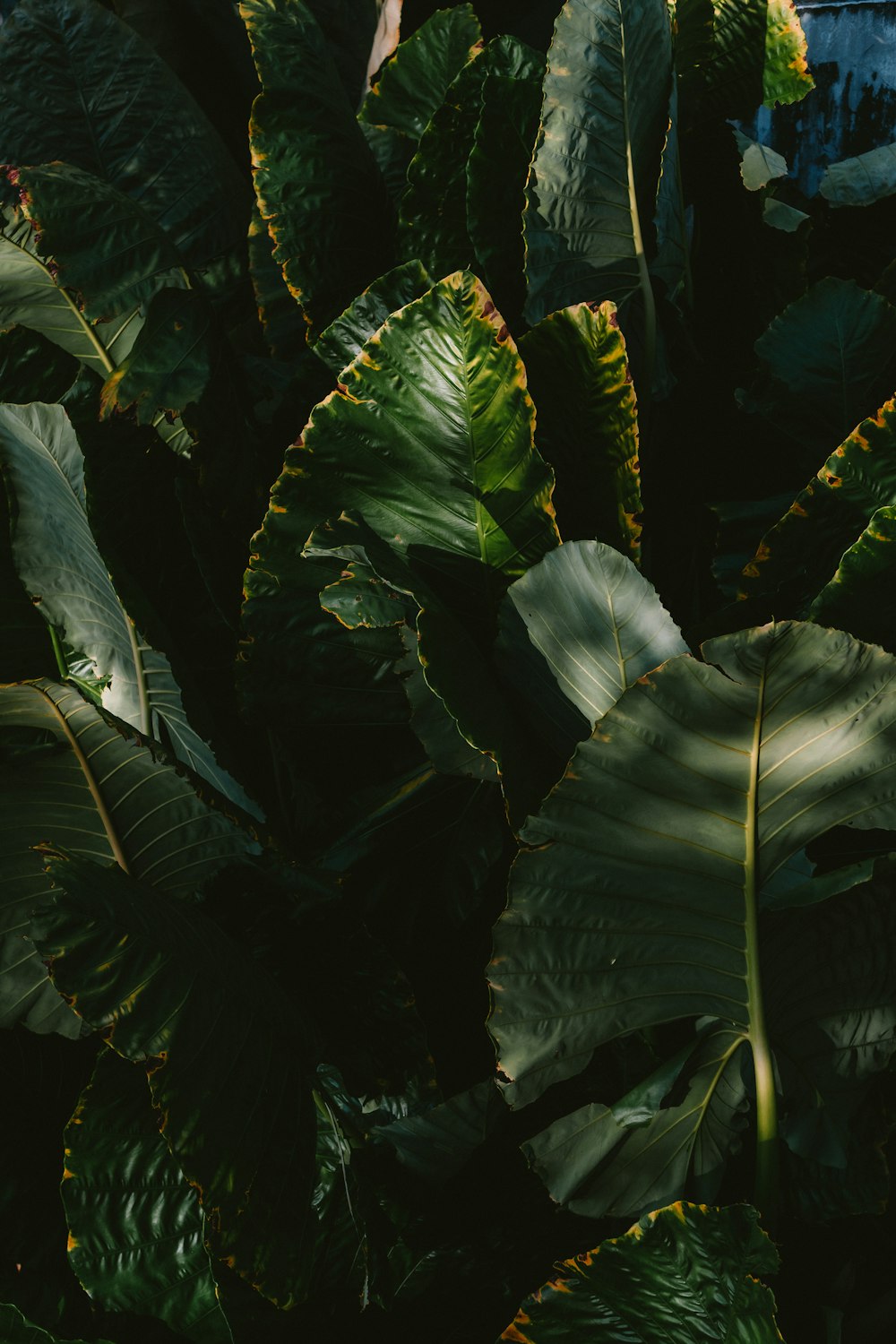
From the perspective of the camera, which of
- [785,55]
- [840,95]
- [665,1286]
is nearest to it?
[665,1286]

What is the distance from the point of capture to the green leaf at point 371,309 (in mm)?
764

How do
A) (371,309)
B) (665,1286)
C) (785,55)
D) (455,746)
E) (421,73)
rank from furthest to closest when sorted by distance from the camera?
(421,73) → (785,55) → (371,309) → (455,746) → (665,1286)

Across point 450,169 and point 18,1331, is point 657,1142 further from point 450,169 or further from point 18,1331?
point 450,169

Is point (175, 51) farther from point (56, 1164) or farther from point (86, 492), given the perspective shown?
point (56, 1164)

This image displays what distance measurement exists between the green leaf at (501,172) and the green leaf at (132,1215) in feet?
2.01

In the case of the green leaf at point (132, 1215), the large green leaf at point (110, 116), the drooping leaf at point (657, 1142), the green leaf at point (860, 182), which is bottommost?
the green leaf at point (132, 1215)

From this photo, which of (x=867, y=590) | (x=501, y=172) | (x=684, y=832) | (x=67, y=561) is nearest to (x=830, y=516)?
(x=867, y=590)

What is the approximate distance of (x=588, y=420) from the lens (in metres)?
0.70

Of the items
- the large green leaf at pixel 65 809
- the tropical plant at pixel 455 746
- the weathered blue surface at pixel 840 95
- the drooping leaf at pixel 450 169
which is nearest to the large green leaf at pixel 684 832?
the tropical plant at pixel 455 746

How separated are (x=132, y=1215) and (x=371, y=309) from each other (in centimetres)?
57

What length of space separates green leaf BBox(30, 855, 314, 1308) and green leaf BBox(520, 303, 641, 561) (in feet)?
1.14

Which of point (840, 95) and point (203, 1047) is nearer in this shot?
point (203, 1047)

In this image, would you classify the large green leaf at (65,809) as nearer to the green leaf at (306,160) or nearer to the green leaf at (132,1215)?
the green leaf at (132,1215)

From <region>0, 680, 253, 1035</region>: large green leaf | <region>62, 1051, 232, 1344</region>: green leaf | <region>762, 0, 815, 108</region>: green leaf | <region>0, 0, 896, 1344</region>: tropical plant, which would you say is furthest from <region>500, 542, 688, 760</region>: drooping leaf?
<region>762, 0, 815, 108</region>: green leaf
